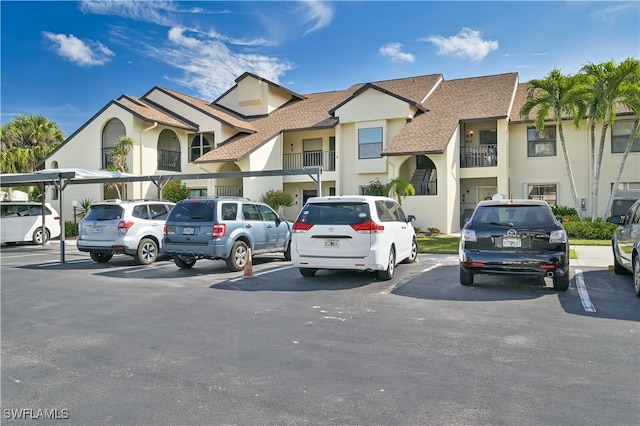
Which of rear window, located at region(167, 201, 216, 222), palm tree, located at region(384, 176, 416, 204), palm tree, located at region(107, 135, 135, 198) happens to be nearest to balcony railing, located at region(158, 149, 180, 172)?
palm tree, located at region(107, 135, 135, 198)

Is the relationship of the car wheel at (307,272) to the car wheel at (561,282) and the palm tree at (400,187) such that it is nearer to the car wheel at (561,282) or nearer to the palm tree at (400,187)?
the car wheel at (561,282)

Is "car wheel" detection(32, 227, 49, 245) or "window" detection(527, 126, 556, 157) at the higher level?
"window" detection(527, 126, 556, 157)

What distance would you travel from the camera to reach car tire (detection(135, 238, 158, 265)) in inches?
525

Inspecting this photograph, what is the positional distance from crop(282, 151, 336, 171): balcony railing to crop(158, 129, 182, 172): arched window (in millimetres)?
6405

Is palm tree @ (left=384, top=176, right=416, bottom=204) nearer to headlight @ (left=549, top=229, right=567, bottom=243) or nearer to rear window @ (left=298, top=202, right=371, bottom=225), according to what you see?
rear window @ (left=298, top=202, right=371, bottom=225)

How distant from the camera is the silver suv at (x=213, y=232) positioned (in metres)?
11.6

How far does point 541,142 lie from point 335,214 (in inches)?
687

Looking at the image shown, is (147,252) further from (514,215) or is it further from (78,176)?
(514,215)

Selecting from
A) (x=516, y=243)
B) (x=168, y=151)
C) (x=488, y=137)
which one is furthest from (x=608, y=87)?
(x=168, y=151)


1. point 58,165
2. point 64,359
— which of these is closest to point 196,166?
point 58,165

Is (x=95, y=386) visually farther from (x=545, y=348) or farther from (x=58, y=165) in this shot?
(x=58, y=165)

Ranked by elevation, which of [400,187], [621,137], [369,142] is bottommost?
[400,187]

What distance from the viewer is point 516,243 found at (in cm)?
866

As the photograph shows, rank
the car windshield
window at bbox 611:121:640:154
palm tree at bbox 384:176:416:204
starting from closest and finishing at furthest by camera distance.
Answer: the car windshield
palm tree at bbox 384:176:416:204
window at bbox 611:121:640:154
